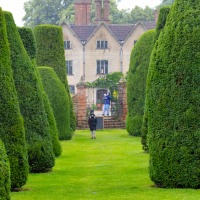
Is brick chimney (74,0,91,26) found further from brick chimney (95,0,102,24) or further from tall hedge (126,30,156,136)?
tall hedge (126,30,156,136)

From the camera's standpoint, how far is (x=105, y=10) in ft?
268

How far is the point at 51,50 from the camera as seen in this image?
4178 centimetres

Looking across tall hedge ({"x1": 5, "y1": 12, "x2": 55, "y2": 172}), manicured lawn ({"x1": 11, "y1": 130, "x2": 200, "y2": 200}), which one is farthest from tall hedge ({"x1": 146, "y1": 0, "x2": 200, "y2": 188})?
tall hedge ({"x1": 5, "y1": 12, "x2": 55, "y2": 172})

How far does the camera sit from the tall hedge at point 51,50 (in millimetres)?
41531

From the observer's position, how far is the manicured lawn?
642 inches

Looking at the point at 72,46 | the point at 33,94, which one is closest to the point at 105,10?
the point at 72,46

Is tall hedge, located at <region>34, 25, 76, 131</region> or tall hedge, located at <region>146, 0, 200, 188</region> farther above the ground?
tall hedge, located at <region>34, 25, 76, 131</region>

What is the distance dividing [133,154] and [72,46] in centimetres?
4903

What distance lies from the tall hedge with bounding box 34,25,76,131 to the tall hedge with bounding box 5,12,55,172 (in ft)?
67.0

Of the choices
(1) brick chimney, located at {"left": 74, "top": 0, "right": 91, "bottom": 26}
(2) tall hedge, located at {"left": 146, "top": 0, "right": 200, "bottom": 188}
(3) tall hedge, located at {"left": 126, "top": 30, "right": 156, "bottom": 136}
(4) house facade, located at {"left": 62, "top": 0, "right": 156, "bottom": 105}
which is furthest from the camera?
(1) brick chimney, located at {"left": 74, "top": 0, "right": 91, "bottom": 26}

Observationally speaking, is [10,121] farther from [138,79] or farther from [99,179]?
[138,79]

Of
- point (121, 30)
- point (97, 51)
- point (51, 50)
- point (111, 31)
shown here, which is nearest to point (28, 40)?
point (51, 50)

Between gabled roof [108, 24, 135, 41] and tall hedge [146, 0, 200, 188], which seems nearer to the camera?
tall hedge [146, 0, 200, 188]

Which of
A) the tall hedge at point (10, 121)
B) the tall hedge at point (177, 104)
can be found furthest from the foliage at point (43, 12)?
the tall hedge at point (10, 121)
